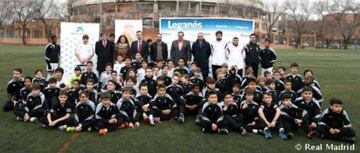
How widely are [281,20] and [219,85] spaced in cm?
7677

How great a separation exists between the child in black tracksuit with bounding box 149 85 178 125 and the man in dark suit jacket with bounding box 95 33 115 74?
316 centimetres

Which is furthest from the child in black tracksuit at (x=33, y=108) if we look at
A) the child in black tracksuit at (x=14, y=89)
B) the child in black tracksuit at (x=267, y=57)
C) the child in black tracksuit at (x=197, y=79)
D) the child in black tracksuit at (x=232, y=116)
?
the child in black tracksuit at (x=267, y=57)

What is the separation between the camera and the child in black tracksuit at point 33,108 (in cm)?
748

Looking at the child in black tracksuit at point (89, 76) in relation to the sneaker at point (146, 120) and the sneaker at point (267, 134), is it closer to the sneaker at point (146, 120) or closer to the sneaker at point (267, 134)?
the sneaker at point (146, 120)

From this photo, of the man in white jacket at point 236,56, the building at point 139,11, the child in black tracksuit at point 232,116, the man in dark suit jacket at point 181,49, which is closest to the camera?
the child in black tracksuit at point 232,116

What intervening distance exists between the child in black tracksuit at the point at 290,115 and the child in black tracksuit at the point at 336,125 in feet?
1.33

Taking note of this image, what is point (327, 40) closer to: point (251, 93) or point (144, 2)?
point (144, 2)

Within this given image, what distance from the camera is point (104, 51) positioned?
34.7 ft

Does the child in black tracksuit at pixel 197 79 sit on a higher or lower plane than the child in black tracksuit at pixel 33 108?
higher

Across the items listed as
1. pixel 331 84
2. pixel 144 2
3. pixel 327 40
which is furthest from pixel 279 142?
pixel 327 40

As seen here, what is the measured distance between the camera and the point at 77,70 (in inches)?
374

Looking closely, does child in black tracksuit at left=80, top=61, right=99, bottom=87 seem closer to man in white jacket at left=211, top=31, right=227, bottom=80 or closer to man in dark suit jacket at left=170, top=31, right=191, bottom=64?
man in dark suit jacket at left=170, top=31, right=191, bottom=64

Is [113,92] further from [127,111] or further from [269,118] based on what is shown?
[269,118]

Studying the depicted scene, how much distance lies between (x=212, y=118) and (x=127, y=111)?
1.65 m
